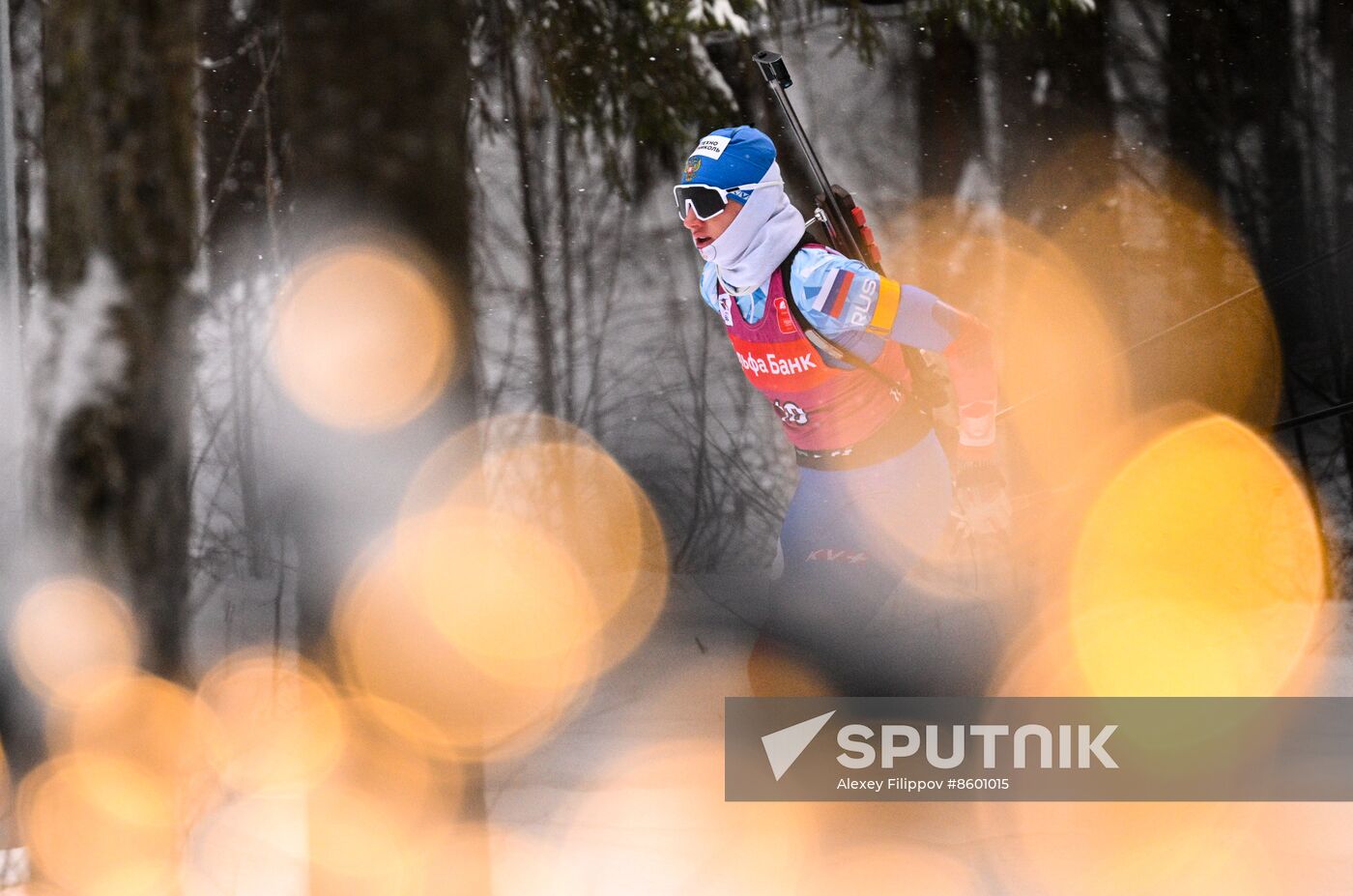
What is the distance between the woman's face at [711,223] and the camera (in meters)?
2.34

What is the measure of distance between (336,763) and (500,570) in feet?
4.67

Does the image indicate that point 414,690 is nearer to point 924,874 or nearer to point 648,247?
point 924,874

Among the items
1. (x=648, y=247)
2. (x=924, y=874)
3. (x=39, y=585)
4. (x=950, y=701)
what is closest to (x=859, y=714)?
(x=950, y=701)

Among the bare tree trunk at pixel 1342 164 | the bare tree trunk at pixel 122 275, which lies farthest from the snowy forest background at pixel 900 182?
the bare tree trunk at pixel 122 275

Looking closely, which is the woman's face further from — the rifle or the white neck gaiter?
the rifle

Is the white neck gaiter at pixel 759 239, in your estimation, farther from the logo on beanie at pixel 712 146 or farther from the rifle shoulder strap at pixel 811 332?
the logo on beanie at pixel 712 146

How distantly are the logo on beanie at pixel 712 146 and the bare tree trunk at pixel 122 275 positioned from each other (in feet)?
3.57

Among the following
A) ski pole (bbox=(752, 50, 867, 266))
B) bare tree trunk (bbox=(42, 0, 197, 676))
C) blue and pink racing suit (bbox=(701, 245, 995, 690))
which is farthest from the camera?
ski pole (bbox=(752, 50, 867, 266))

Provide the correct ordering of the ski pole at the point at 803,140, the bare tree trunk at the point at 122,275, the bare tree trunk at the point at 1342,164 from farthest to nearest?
the bare tree trunk at the point at 1342,164 → the ski pole at the point at 803,140 → the bare tree trunk at the point at 122,275

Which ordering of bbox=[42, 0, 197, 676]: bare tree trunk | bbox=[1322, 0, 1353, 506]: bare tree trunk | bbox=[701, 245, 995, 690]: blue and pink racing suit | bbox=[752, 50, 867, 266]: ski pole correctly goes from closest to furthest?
bbox=[42, 0, 197, 676]: bare tree trunk, bbox=[701, 245, 995, 690]: blue and pink racing suit, bbox=[752, 50, 867, 266]: ski pole, bbox=[1322, 0, 1353, 506]: bare tree trunk

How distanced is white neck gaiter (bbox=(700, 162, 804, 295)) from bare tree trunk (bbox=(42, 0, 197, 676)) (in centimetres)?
110

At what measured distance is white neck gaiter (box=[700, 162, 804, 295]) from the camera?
230cm

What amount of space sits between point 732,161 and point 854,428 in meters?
0.65

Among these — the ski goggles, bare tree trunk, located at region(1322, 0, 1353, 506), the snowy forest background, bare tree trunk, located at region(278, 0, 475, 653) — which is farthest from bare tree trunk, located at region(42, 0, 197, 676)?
bare tree trunk, located at region(1322, 0, 1353, 506)
